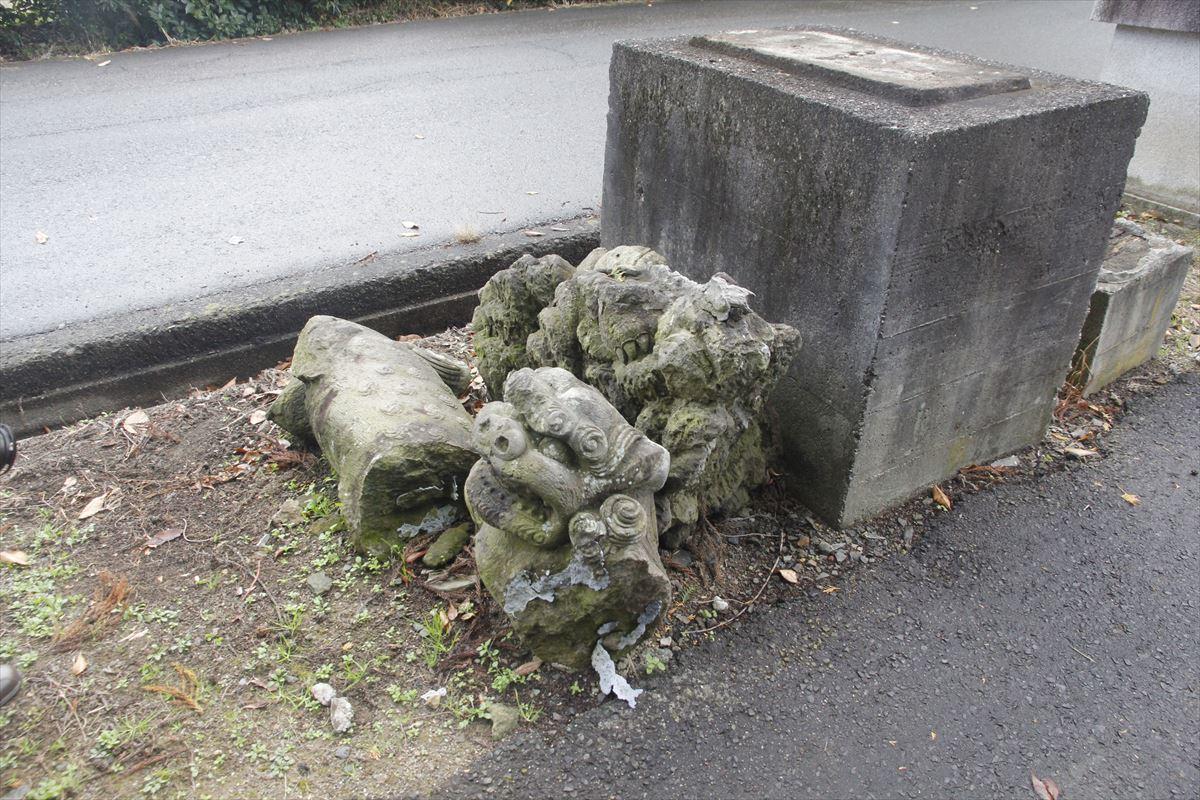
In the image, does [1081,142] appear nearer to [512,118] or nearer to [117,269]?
[117,269]

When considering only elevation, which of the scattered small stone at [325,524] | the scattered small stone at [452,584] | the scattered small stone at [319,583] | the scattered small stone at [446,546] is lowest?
the scattered small stone at [319,583]

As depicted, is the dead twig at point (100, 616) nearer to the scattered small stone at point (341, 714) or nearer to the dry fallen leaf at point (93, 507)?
the dry fallen leaf at point (93, 507)

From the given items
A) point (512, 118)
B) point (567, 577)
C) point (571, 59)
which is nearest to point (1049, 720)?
point (567, 577)

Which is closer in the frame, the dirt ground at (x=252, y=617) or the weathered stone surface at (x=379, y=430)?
the dirt ground at (x=252, y=617)

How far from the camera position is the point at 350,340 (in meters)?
3.71

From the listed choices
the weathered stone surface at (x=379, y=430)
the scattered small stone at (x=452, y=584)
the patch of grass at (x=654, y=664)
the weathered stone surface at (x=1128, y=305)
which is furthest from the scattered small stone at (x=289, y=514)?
the weathered stone surface at (x=1128, y=305)

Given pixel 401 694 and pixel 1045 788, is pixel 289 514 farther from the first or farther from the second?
pixel 1045 788

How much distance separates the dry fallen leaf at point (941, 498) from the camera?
369 cm

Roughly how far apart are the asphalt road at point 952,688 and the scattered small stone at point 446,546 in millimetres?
769

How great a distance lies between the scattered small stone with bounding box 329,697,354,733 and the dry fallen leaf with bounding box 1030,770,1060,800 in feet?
6.40

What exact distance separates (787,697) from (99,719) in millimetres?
2029

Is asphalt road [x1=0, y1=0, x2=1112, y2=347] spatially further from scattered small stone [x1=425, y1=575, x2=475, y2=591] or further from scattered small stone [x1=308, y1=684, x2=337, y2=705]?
scattered small stone [x1=308, y1=684, x2=337, y2=705]

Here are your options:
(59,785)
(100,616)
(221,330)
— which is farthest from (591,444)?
(221,330)

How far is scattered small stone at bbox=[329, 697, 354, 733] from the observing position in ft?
8.79
